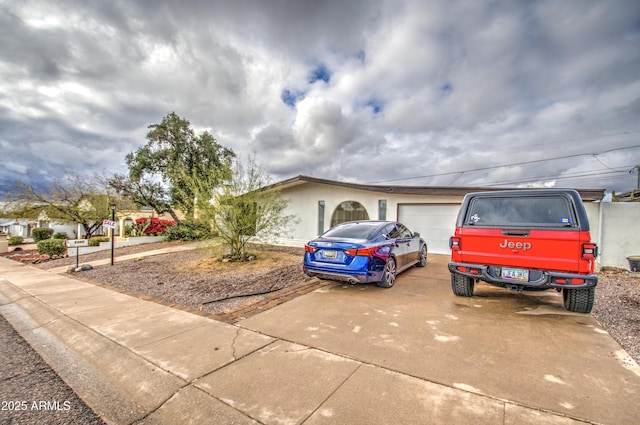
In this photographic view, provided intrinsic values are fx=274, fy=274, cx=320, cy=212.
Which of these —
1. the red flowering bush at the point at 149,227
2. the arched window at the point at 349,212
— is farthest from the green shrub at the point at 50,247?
the arched window at the point at 349,212

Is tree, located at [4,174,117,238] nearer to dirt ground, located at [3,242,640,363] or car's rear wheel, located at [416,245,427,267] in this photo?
dirt ground, located at [3,242,640,363]

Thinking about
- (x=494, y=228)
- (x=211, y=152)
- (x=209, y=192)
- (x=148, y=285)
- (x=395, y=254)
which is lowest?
(x=148, y=285)

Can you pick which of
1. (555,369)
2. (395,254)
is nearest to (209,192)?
(395,254)

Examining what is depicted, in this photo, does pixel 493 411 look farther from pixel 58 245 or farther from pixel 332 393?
pixel 58 245

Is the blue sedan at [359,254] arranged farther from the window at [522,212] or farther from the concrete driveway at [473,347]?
the window at [522,212]

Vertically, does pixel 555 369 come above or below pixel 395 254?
below

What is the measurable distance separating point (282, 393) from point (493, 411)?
67.4 inches

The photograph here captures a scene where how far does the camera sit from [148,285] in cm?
688

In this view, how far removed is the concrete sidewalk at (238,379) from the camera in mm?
2150

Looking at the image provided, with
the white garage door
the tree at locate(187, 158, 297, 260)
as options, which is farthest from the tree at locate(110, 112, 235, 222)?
the white garage door

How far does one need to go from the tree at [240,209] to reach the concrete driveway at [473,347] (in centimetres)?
448

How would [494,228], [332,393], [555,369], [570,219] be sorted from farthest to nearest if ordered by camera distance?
[494,228]
[570,219]
[555,369]
[332,393]

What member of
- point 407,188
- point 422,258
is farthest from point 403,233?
point 407,188

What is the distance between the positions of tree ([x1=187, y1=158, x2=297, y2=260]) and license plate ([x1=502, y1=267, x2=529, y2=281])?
683 centimetres
